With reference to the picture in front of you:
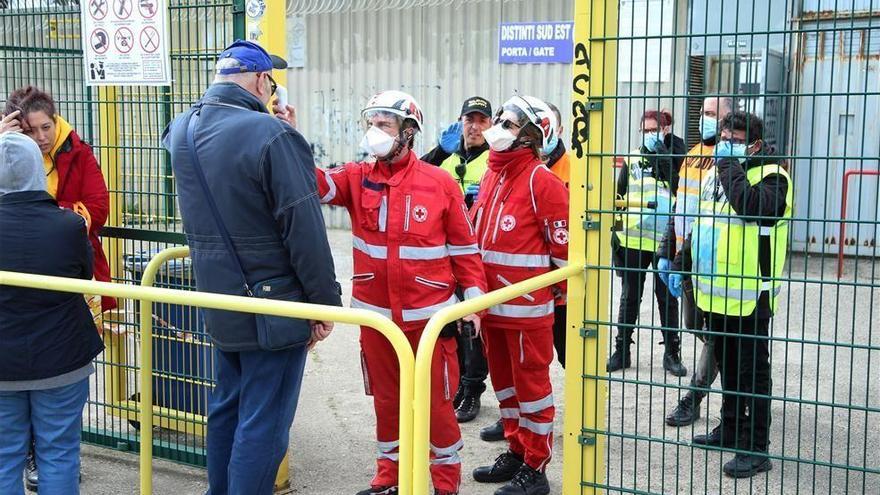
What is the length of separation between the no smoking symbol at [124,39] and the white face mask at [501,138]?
1.86m

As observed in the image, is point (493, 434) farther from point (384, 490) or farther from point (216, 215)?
point (216, 215)

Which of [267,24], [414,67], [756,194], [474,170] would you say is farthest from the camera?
[414,67]

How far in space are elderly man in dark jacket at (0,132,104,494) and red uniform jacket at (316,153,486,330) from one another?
1129 mm

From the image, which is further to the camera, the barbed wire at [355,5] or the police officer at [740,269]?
the barbed wire at [355,5]

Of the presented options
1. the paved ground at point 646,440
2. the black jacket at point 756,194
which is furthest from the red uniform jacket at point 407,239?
the black jacket at point 756,194

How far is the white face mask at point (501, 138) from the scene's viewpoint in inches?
179

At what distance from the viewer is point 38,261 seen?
3.59 metres

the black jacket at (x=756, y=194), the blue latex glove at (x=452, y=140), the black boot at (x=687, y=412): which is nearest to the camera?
the black jacket at (x=756, y=194)

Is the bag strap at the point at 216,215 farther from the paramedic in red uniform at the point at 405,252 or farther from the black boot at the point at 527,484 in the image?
the black boot at the point at 527,484

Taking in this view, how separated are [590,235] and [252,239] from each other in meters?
1.34

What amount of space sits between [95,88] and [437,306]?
96.1 inches

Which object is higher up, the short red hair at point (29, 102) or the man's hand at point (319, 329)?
the short red hair at point (29, 102)

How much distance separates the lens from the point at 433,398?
4.14m

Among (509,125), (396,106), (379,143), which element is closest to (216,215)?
(379,143)
